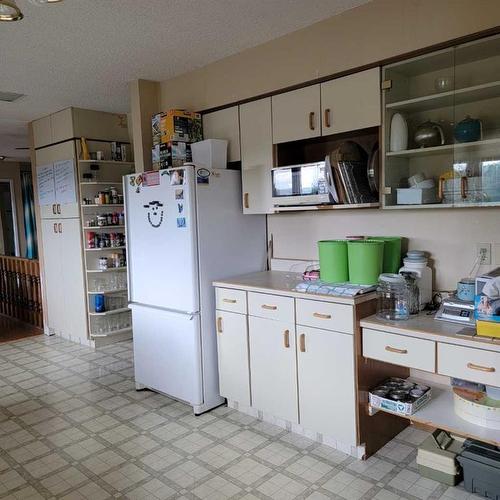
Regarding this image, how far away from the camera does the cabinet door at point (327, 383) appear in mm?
2484

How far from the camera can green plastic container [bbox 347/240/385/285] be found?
257 cm

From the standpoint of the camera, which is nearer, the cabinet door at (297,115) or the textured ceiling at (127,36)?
the textured ceiling at (127,36)

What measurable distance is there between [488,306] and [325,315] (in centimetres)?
83

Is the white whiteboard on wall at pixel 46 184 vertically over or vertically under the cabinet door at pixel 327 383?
over

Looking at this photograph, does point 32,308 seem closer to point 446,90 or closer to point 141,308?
point 141,308

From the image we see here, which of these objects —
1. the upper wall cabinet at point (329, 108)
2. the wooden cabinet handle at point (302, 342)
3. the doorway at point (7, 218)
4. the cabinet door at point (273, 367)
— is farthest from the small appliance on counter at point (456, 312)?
the doorway at point (7, 218)

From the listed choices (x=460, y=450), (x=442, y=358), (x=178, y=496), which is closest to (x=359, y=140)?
(x=442, y=358)

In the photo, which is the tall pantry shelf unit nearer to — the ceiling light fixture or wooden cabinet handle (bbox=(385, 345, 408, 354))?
the ceiling light fixture

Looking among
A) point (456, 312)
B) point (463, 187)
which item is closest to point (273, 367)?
point (456, 312)

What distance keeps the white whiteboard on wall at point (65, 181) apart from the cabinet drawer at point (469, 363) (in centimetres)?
398

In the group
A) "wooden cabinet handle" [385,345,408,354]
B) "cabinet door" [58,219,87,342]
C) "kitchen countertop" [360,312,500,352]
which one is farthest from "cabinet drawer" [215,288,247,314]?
"cabinet door" [58,219,87,342]

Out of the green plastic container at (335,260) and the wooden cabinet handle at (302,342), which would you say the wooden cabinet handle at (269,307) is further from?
the green plastic container at (335,260)

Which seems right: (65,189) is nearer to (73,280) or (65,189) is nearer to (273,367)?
(73,280)

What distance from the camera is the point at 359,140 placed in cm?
298
